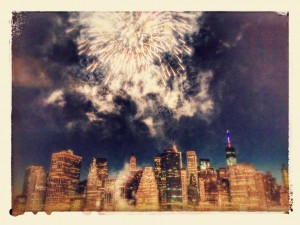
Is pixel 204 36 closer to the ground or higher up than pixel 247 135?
higher up

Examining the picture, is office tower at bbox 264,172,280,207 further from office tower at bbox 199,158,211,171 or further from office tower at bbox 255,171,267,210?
office tower at bbox 199,158,211,171

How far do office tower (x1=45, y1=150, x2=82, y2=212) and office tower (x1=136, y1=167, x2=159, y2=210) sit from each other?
775 millimetres

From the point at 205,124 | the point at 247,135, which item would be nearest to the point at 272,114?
the point at 247,135

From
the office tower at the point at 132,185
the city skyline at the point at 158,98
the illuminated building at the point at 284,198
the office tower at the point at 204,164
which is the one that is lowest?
the illuminated building at the point at 284,198

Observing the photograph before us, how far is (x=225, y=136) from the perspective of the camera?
4371mm

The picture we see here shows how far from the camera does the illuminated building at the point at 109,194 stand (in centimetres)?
434

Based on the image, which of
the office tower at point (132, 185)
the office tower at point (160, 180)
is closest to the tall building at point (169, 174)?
the office tower at point (160, 180)

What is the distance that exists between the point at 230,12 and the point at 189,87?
101 cm

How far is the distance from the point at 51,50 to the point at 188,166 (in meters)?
2.17

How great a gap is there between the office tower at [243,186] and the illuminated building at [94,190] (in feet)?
5.08

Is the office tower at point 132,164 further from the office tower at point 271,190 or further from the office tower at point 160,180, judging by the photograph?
the office tower at point 271,190

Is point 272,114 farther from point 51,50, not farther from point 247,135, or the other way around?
point 51,50

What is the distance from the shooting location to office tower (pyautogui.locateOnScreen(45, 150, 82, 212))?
14.3 ft

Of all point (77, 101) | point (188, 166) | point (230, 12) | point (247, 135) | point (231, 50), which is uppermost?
point (230, 12)
